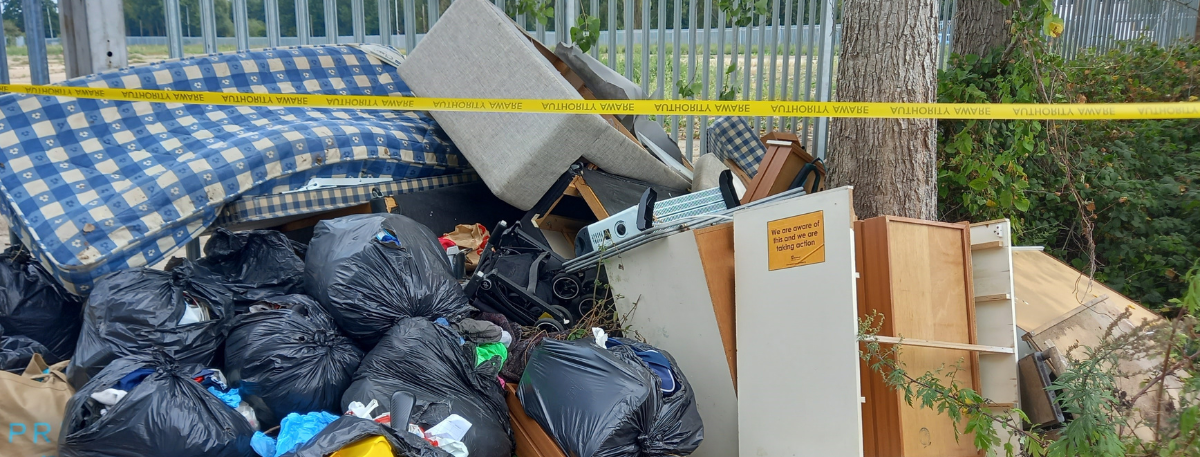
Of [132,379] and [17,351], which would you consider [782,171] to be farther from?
[17,351]

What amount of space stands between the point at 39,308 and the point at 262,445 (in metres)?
1.40

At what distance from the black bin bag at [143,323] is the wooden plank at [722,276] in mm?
1631

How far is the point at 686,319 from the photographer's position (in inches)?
113

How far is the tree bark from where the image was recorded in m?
3.35

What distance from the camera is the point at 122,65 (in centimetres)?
388

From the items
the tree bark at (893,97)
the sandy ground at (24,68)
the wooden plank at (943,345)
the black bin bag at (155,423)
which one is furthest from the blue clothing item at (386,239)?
the sandy ground at (24,68)

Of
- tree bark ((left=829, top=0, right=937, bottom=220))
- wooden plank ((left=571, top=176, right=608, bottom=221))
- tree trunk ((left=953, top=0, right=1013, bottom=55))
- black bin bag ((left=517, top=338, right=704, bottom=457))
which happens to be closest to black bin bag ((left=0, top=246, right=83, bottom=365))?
black bin bag ((left=517, top=338, right=704, bottom=457))

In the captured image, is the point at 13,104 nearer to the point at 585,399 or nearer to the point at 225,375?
the point at 225,375

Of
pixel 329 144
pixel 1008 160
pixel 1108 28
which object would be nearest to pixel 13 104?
pixel 329 144

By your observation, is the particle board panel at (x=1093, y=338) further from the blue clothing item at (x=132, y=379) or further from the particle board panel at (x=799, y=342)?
the blue clothing item at (x=132, y=379)

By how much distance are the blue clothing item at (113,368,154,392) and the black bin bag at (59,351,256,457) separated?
0.04 feet

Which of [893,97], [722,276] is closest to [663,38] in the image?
[893,97]

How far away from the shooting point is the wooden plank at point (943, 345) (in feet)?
7.65

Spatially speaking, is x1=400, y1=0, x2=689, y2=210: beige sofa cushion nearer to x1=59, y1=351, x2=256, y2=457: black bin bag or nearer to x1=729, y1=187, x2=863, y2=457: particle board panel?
x1=729, y1=187, x2=863, y2=457: particle board panel
